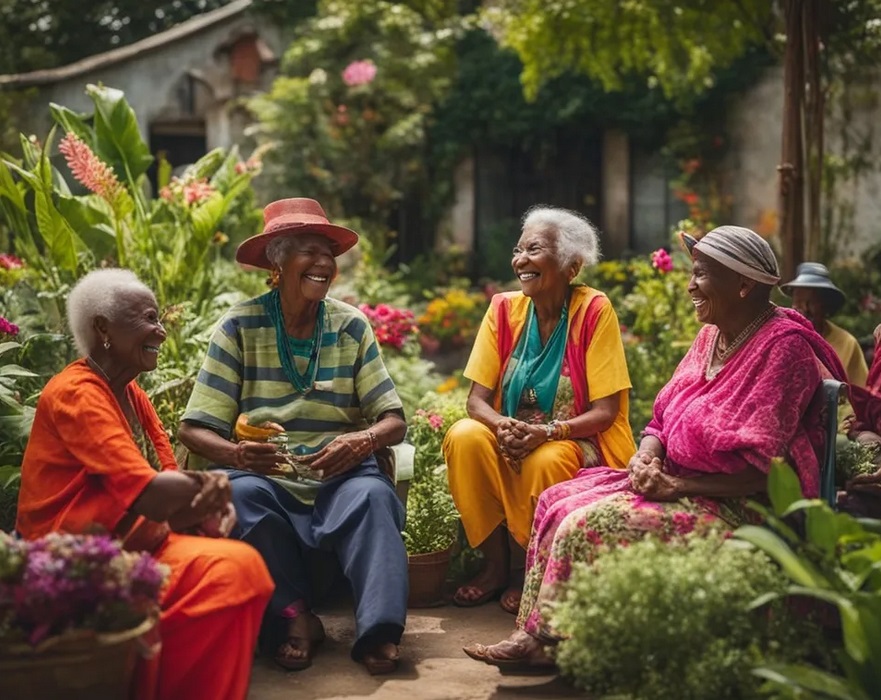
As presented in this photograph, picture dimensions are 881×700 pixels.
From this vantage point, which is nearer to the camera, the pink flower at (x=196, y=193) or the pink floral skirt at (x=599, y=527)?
the pink floral skirt at (x=599, y=527)

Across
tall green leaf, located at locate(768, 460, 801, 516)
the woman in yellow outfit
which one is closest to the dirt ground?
the woman in yellow outfit

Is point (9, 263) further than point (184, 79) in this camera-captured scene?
No

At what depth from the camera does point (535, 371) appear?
529cm

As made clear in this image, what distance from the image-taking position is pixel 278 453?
4.70m

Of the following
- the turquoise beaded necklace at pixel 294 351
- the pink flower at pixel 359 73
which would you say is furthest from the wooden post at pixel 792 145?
the pink flower at pixel 359 73

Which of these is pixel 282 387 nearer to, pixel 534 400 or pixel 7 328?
pixel 534 400

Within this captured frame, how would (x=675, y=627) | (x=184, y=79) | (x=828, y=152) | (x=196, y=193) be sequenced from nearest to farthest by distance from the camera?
(x=675, y=627), (x=196, y=193), (x=828, y=152), (x=184, y=79)

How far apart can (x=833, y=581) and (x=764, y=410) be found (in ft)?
2.43

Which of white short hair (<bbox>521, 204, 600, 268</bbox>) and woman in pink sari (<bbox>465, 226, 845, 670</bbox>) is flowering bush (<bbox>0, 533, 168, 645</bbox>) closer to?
woman in pink sari (<bbox>465, 226, 845, 670</bbox>)

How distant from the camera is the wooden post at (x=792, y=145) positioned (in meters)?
7.08

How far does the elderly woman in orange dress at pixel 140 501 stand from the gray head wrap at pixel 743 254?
1978mm

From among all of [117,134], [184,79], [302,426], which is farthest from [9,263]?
[184,79]

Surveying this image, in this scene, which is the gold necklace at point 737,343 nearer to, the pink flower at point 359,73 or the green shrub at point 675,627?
the green shrub at point 675,627

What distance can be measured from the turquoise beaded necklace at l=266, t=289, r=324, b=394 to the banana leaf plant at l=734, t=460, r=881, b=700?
2.06m
